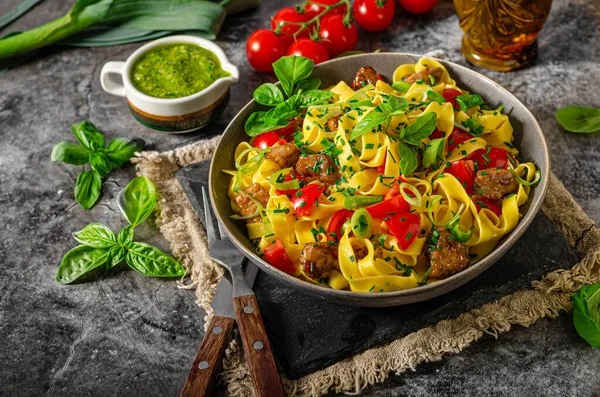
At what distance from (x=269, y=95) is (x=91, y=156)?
1412mm

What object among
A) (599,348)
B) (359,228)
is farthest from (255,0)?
(599,348)

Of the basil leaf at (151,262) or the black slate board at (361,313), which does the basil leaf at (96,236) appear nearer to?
the basil leaf at (151,262)

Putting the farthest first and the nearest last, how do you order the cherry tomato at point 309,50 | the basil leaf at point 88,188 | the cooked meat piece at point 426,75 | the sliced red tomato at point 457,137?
the cherry tomato at point 309,50 < the basil leaf at point 88,188 < the cooked meat piece at point 426,75 < the sliced red tomato at point 457,137

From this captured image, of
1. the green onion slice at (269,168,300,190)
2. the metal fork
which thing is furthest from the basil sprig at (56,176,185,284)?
the green onion slice at (269,168,300,190)

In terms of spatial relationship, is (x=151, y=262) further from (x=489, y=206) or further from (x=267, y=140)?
(x=489, y=206)

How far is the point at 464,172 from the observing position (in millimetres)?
3521

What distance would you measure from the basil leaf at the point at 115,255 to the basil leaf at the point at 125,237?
4 cm

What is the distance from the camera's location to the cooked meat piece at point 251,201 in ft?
12.1

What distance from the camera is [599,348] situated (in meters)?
3.40

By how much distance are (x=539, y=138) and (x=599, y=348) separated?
1.23 meters

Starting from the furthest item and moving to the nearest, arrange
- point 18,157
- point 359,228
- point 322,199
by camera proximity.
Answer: point 18,157
point 322,199
point 359,228

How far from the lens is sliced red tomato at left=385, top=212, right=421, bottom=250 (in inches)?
128

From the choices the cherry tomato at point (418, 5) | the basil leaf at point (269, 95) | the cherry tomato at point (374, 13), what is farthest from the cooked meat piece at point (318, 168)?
the cherry tomato at point (418, 5)

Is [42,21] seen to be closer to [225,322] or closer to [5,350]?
[5,350]
